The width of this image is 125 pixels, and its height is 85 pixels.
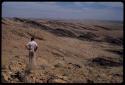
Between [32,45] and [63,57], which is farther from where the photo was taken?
[63,57]

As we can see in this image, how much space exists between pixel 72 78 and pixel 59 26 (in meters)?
16.1

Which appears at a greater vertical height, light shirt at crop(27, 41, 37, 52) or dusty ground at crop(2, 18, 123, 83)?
light shirt at crop(27, 41, 37, 52)

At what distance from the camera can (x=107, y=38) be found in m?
24.0

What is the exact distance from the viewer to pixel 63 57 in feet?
48.9

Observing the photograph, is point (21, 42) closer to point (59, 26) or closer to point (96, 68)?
point (96, 68)

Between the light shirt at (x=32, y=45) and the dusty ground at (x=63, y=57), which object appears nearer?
the light shirt at (x=32, y=45)

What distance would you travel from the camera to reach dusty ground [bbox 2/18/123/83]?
9898 mm

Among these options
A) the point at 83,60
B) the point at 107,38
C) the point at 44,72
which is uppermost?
the point at 44,72

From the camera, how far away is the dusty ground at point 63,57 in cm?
990

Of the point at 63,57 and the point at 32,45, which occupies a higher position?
the point at 32,45

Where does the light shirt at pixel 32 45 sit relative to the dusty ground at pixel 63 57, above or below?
above

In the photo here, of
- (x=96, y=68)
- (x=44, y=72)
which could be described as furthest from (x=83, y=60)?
(x=44, y=72)

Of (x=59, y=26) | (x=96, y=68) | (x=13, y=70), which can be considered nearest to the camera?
(x=13, y=70)

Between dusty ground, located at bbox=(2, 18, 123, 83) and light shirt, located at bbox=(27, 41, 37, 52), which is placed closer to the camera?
light shirt, located at bbox=(27, 41, 37, 52)
